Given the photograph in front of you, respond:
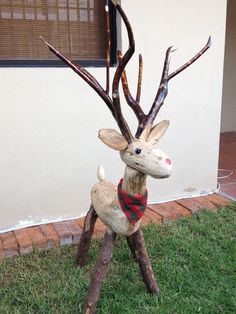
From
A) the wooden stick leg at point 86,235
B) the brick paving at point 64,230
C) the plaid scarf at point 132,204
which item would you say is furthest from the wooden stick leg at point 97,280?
the brick paving at point 64,230

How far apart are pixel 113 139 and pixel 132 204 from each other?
0.34 m

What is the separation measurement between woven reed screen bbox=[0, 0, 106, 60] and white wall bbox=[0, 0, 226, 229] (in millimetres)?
171

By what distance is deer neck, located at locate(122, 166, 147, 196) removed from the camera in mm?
1725

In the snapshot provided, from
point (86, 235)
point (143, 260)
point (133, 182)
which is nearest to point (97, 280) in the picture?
point (143, 260)

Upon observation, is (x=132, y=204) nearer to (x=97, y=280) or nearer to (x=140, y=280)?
(x=97, y=280)

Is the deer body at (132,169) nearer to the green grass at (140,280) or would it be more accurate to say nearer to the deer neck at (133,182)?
the deer neck at (133,182)

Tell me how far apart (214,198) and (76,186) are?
1.31m

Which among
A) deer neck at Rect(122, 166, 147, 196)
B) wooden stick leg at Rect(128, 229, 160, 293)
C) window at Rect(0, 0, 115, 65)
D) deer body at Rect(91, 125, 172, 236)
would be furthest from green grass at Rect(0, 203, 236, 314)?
window at Rect(0, 0, 115, 65)

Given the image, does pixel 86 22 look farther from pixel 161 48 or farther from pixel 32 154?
pixel 32 154

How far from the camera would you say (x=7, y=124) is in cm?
258

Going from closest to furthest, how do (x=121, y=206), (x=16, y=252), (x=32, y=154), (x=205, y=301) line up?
(x=121, y=206), (x=205, y=301), (x=16, y=252), (x=32, y=154)

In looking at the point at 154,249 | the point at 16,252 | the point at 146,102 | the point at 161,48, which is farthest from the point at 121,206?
the point at 161,48

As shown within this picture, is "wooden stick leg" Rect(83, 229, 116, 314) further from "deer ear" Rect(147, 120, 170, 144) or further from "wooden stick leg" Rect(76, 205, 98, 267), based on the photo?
"deer ear" Rect(147, 120, 170, 144)

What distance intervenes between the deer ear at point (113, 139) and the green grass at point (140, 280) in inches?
35.4
